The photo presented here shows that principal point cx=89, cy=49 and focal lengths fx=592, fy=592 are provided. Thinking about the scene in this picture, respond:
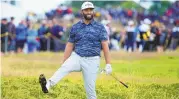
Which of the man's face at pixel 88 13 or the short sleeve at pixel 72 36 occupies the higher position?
Result: the man's face at pixel 88 13

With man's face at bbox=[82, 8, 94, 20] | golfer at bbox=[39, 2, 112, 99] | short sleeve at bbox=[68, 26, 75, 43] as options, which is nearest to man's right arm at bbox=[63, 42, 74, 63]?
short sleeve at bbox=[68, 26, 75, 43]

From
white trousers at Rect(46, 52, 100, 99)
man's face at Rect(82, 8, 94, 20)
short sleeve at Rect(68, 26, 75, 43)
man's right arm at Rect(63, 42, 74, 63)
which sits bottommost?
white trousers at Rect(46, 52, 100, 99)

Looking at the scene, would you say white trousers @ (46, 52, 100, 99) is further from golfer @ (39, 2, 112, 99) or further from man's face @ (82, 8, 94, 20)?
man's face @ (82, 8, 94, 20)

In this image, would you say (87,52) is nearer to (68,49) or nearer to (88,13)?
(68,49)

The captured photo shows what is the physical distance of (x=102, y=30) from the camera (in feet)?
35.2

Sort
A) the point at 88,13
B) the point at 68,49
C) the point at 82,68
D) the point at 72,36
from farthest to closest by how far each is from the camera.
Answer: the point at 68,49 → the point at 72,36 → the point at 82,68 → the point at 88,13

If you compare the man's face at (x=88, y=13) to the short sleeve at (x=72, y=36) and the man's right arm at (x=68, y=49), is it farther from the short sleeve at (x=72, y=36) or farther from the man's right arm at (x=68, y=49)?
the man's right arm at (x=68, y=49)

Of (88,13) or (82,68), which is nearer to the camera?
(88,13)

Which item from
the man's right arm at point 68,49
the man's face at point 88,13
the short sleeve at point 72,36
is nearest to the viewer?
the man's face at point 88,13

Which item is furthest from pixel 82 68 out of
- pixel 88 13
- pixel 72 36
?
pixel 88 13

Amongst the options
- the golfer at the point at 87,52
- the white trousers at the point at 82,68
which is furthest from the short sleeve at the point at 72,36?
the white trousers at the point at 82,68

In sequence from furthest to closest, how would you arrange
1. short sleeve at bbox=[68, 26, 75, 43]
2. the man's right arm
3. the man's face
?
the man's right arm → short sleeve at bbox=[68, 26, 75, 43] → the man's face

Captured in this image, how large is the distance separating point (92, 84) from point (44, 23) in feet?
61.8

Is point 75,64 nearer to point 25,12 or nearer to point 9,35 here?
point 9,35
